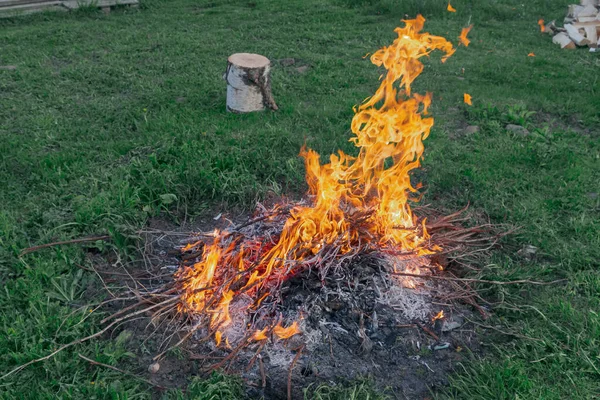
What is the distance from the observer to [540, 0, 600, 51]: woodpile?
341 inches

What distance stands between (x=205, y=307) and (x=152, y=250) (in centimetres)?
91

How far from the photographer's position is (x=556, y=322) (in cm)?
359

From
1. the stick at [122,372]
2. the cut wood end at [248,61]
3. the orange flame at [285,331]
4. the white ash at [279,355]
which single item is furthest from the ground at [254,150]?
the cut wood end at [248,61]

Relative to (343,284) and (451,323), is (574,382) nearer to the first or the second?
(451,323)

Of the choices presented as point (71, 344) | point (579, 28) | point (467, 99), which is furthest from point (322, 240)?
point (579, 28)

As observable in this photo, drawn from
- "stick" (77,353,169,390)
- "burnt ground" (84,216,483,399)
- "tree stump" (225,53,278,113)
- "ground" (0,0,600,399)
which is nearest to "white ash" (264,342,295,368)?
"burnt ground" (84,216,483,399)

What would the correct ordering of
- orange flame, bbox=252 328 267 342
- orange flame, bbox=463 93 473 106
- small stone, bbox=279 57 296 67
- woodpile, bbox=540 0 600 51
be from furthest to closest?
woodpile, bbox=540 0 600 51 → small stone, bbox=279 57 296 67 → orange flame, bbox=463 93 473 106 → orange flame, bbox=252 328 267 342

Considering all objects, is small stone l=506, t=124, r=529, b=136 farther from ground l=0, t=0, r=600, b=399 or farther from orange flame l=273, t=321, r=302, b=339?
orange flame l=273, t=321, r=302, b=339

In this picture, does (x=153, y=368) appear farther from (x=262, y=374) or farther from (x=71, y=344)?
(x=262, y=374)

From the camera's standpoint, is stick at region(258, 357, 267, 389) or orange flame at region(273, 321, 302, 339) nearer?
stick at region(258, 357, 267, 389)

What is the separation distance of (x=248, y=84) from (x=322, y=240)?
3.00 m

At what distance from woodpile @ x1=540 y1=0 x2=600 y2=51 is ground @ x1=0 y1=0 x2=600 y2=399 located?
0.26m

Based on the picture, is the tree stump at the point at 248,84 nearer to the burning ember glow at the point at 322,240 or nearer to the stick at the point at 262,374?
the burning ember glow at the point at 322,240

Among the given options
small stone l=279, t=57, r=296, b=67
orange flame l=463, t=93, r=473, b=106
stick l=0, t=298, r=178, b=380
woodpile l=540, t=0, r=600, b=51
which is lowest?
stick l=0, t=298, r=178, b=380
